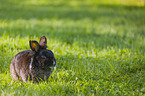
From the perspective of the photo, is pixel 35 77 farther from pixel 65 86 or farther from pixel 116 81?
pixel 116 81

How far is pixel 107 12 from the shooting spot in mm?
13750

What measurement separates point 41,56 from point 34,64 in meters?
0.25

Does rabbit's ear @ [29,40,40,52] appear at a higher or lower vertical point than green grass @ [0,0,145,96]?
higher

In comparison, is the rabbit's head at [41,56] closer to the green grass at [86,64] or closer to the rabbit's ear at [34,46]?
the rabbit's ear at [34,46]

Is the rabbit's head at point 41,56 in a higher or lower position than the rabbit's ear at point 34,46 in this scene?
lower

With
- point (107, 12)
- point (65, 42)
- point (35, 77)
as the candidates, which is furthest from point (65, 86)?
point (107, 12)

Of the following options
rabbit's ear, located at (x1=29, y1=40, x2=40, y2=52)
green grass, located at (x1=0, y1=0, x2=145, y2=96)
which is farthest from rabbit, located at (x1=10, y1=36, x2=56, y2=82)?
green grass, located at (x1=0, y1=0, x2=145, y2=96)

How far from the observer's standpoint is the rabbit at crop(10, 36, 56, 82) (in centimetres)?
379

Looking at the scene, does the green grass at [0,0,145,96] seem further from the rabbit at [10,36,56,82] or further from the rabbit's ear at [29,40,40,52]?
the rabbit's ear at [29,40,40,52]

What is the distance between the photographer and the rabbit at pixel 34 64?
3.79 meters

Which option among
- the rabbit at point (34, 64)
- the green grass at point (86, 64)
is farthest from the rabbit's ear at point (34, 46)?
the green grass at point (86, 64)

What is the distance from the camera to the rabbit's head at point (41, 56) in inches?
148

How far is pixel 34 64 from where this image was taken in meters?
3.91

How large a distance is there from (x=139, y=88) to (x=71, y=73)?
1.64 metres
